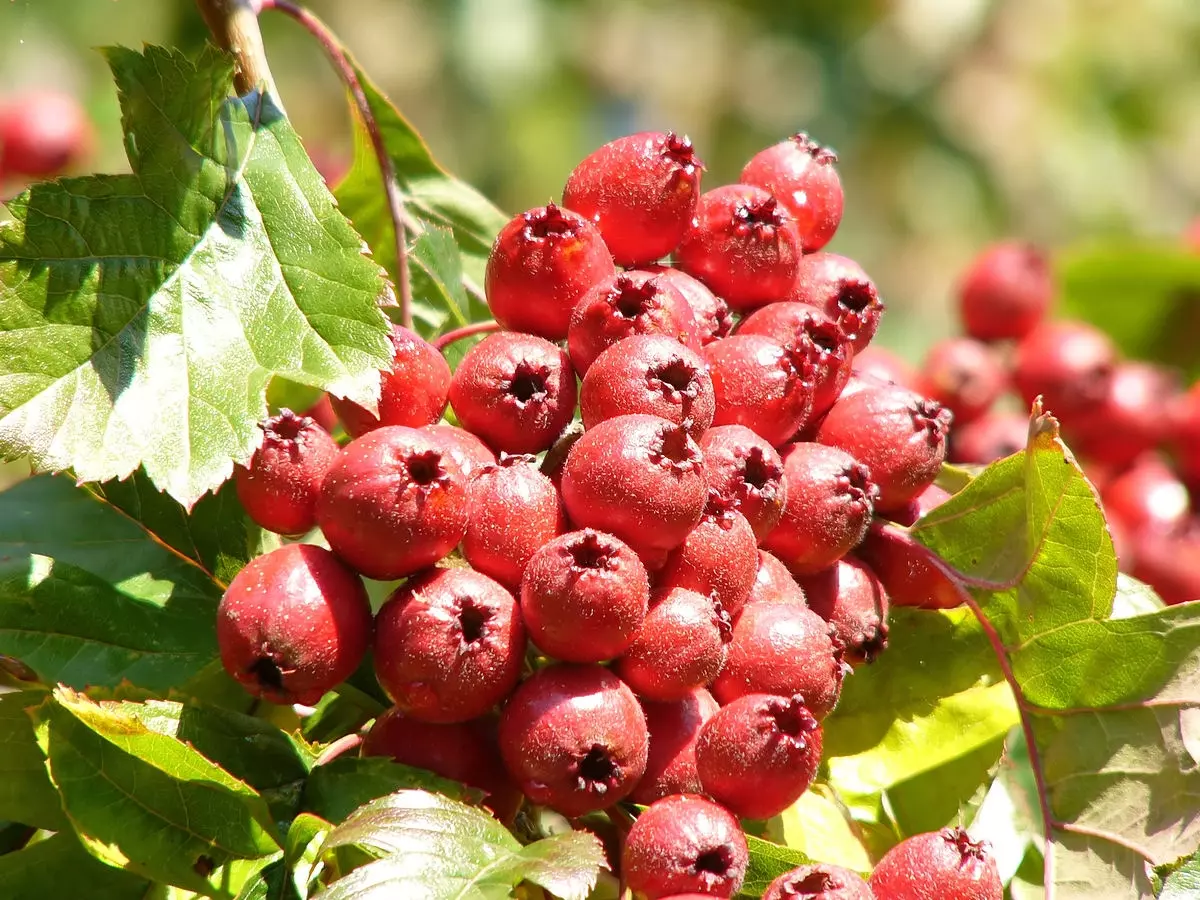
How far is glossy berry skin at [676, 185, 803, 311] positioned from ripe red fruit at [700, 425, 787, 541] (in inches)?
10.1

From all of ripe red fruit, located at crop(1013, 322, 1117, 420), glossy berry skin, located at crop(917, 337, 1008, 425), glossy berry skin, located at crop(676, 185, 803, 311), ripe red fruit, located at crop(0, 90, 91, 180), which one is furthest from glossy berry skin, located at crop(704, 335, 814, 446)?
ripe red fruit, located at crop(0, 90, 91, 180)

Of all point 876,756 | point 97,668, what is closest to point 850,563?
point 876,756

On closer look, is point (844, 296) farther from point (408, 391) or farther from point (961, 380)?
point (961, 380)

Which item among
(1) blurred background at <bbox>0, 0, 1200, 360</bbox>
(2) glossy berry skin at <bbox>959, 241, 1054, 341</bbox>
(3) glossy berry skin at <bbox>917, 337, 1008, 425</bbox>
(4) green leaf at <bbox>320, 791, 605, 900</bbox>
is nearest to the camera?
(4) green leaf at <bbox>320, 791, 605, 900</bbox>

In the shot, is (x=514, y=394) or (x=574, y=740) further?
(x=514, y=394)

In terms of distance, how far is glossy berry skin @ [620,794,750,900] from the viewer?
125 centimetres

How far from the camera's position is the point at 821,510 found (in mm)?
1483

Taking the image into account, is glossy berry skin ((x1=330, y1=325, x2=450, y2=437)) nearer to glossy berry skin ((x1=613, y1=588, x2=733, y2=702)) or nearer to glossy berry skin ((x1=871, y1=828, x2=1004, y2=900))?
glossy berry skin ((x1=613, y1=588, x2=733, y2=702))

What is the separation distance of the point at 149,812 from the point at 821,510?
0.77 metres

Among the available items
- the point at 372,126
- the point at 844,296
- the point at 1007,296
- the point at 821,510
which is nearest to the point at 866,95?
the point at 1007,296

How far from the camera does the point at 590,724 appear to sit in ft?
4.21

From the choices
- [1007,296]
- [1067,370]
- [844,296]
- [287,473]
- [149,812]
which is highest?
[1007,296]

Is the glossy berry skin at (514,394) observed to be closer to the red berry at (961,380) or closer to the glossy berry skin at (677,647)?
the glossy berry skin at (677,647)

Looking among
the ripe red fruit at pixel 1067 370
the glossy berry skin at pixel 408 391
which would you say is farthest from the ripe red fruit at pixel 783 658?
the ripe red fruit at pixel 1067 370
